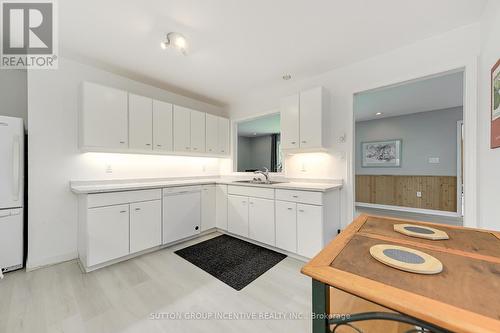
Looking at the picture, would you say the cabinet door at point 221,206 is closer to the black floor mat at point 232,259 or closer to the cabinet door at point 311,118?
the black floor mat at point 232,259

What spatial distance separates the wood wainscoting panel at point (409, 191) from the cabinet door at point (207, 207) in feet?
14.9

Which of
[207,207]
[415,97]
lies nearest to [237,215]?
[207,207]

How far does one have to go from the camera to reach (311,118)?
2623mm

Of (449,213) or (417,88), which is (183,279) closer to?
(417,88)

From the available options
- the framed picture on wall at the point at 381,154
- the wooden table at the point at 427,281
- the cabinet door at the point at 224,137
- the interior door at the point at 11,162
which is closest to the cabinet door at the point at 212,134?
the cabinet door at the point at 224,137

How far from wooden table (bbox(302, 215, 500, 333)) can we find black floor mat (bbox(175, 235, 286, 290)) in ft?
4.63

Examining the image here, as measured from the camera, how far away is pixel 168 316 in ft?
4.94

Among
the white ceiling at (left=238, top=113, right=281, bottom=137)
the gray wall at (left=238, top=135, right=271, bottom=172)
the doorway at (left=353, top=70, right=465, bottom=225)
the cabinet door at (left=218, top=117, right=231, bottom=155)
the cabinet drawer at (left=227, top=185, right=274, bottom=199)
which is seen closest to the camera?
the cabinet drawer at (left=227, top=185, right=274, bottom=199)

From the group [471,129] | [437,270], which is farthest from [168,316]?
[471,129]

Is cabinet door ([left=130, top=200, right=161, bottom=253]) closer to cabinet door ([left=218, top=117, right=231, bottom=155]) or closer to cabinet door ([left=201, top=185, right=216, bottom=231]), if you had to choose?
cabinet door ([left=201, top=185, right=216, bottom=231])

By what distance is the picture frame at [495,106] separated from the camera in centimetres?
138

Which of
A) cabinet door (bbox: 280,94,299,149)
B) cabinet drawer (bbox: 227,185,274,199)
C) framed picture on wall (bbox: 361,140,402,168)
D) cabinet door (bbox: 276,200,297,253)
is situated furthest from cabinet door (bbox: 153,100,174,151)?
framed picture on wall (bbox: 361,140,402,168)

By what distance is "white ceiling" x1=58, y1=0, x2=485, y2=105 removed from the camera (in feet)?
5.30

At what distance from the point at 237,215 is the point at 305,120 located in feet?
5.65
